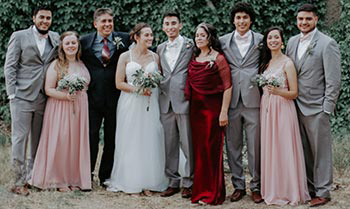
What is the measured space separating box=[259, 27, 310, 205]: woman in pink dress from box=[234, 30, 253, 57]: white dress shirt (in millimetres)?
244

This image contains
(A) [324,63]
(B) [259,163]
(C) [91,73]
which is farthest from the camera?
(C) [91,73]

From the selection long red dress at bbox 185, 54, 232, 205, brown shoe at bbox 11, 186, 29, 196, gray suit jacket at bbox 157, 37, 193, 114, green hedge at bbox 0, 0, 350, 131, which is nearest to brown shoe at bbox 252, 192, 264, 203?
long red dress at bbox 185, 54, 232, 205

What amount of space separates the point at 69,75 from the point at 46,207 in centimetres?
160

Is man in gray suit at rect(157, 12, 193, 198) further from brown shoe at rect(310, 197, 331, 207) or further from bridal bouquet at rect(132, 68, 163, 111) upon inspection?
brown shoe at rect(310, 197, 331, 207)

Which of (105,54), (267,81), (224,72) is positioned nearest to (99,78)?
(105,54)

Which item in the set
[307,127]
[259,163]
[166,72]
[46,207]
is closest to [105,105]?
[166,72]

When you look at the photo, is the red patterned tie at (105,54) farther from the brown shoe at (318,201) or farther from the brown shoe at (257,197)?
the brown shoe at (318,201)

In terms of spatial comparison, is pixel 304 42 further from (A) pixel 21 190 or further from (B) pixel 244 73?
(A) pixel 21 190

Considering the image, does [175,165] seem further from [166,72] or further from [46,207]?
[46,207]

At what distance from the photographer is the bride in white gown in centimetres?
682

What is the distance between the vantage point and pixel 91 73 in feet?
23.0

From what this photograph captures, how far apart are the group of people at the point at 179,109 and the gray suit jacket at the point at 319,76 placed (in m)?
0.01

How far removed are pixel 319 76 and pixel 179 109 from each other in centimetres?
164

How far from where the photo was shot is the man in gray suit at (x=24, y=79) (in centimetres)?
664
